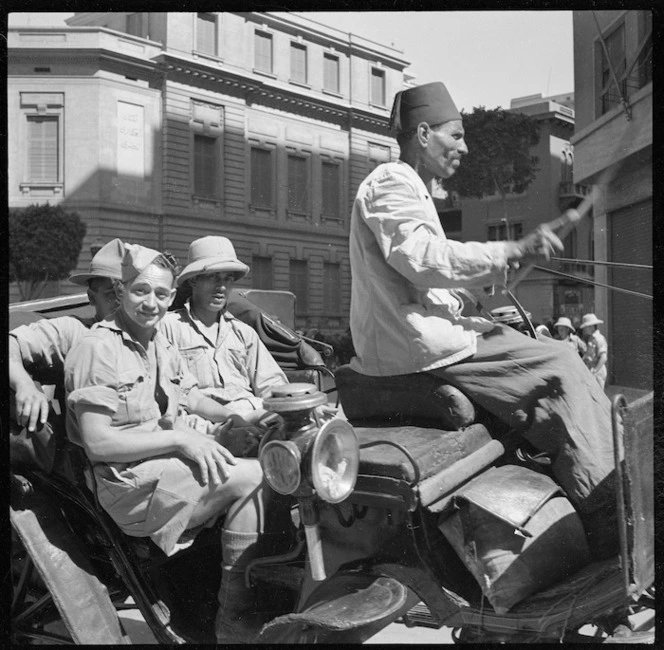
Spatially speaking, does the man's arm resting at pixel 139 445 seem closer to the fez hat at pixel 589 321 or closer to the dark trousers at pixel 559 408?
the dark trousers at pixel 559 408

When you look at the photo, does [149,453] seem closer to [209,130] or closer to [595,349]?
[209,130]

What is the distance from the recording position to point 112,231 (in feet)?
8.76

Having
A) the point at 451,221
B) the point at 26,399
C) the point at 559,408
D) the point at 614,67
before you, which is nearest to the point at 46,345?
the point at 26,399

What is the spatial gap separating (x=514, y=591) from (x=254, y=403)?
1.27m

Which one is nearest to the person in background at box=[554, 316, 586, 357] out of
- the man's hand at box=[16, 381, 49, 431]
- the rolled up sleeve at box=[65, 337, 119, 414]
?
the rolled up sleeve at box=[65, 337, 119, 414]

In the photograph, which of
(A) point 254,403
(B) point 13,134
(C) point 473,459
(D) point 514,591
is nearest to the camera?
(D) point 514,591

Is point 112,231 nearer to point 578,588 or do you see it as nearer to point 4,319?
point 4,319

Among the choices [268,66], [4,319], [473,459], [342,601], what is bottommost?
[342,601]

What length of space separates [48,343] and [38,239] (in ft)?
1.81

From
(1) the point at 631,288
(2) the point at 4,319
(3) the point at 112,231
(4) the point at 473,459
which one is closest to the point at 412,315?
(4) the point at 473,459

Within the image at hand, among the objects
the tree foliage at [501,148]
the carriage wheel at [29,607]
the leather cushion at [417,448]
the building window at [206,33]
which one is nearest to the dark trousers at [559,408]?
the leather cushion at [417,448]

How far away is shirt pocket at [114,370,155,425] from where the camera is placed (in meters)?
2.57

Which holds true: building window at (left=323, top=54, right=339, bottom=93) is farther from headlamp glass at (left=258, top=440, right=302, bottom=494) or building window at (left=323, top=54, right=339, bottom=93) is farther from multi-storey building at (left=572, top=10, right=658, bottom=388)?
headlamp glass at (left=258, top=440, right=302, bottom=494)

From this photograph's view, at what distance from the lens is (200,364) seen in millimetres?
3135
